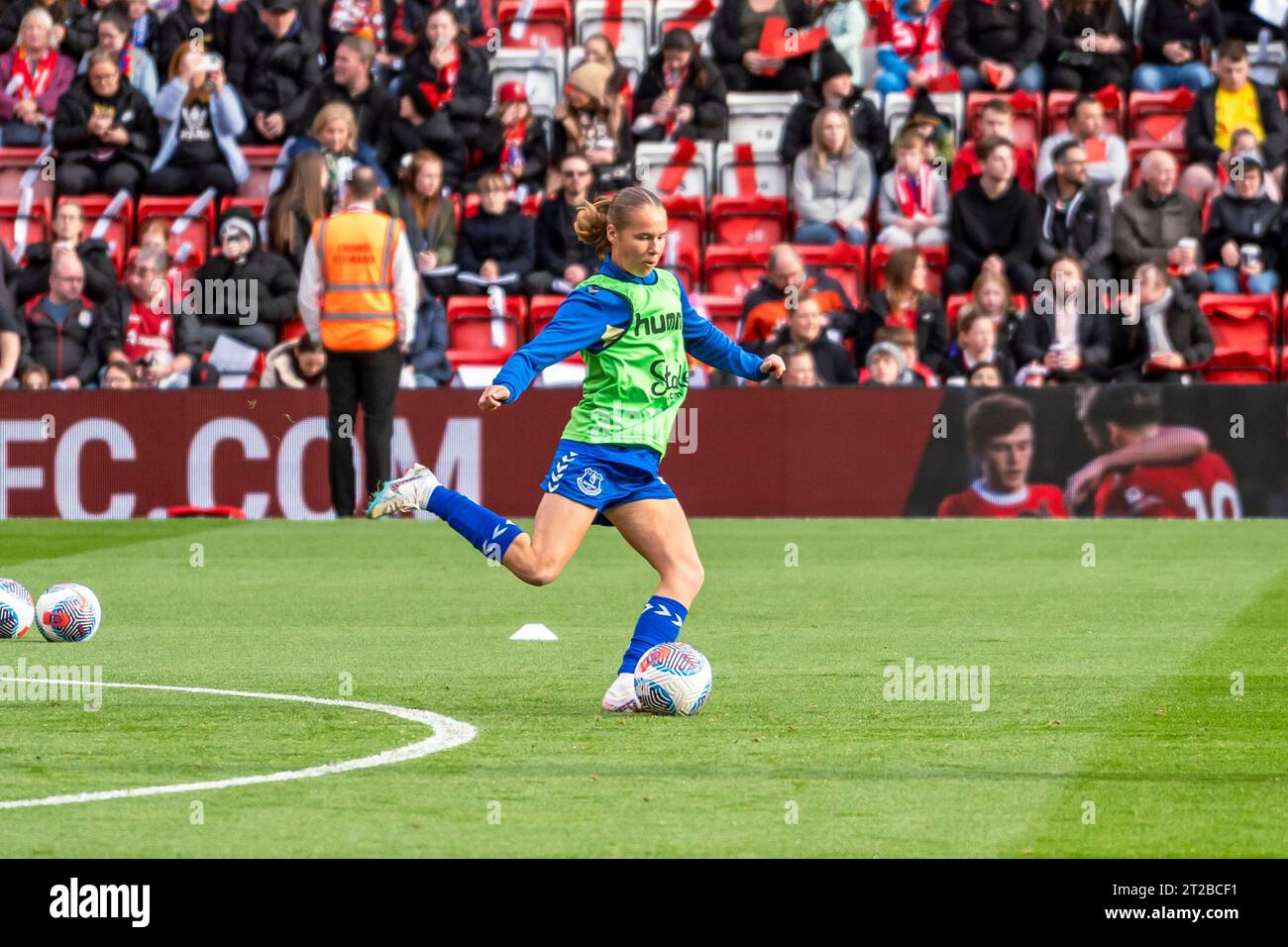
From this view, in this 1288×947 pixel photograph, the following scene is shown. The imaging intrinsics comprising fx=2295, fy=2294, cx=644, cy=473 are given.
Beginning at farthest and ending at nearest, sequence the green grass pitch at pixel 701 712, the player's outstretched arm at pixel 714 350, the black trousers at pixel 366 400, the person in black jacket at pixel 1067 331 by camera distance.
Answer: the person in black jacket at pixel 1067 331 < the black trousers at pixel 366 400 < the player's outstretched arm at pixel 714 350 < the green grass pitch at pixel 701 712

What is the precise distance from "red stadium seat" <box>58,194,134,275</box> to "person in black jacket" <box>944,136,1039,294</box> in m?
7.62

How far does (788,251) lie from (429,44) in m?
4.71

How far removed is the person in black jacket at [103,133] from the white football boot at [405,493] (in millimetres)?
14009

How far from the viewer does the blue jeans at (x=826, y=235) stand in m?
20.3

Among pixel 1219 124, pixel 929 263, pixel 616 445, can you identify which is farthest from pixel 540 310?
pixel 616 445

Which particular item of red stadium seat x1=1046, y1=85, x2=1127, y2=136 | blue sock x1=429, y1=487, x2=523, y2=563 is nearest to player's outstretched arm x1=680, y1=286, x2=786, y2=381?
blue sock x1=429, y1=487, x2=523, y2=563

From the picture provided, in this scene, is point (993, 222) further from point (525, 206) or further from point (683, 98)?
point (525, 206)

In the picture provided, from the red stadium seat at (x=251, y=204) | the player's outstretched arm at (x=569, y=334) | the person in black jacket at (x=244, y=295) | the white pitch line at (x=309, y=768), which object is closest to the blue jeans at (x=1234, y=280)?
the person in black jacket at (x=244, y=295)

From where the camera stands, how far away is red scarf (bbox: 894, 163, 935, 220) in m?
20.1

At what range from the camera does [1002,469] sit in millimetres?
17719

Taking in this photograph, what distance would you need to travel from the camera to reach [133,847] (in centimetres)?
575

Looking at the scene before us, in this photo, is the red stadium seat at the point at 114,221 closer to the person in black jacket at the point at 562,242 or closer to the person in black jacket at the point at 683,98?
the person in black jacket at the point at 562,242

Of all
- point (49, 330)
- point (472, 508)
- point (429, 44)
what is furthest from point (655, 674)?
point (429, 44)

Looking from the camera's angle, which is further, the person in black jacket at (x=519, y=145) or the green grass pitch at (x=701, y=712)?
the person in black jacket at (x=519, y=145)
